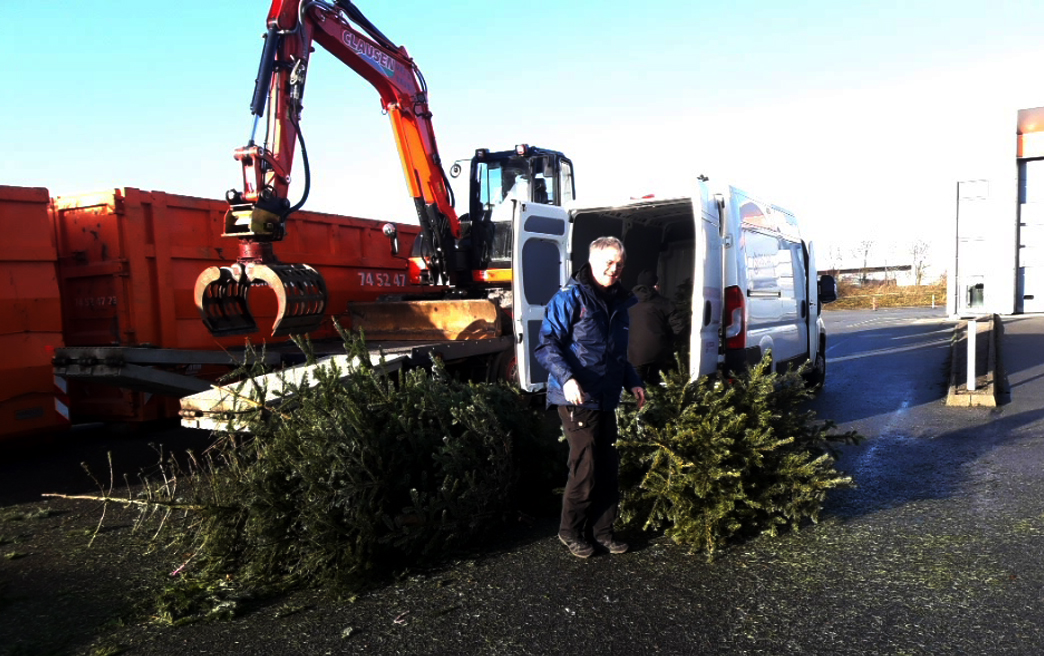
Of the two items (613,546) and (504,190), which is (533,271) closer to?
(613,546)

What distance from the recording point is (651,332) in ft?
21.3

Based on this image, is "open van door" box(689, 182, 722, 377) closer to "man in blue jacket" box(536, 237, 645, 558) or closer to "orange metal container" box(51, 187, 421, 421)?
"man in blue jacket" box(536, 237, 645, 558)

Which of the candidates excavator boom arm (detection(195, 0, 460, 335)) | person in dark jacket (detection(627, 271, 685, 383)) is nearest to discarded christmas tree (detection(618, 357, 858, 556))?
person in dark jacket (detection(627, 271, 685, 383))

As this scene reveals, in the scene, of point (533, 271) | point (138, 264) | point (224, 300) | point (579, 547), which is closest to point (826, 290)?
point (533, 271)

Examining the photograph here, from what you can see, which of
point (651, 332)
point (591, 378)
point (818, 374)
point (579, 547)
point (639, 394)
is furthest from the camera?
point (818, 374)

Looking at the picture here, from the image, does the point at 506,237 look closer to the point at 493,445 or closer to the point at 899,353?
the point at 493,445

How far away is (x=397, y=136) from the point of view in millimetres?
9664

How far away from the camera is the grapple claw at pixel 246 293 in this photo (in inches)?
266

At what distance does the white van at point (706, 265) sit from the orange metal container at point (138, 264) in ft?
10.9

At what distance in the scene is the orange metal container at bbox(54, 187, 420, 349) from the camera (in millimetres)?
7535

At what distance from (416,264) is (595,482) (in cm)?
631

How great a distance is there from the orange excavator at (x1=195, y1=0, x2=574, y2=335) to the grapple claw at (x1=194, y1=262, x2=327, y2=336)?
10 mm

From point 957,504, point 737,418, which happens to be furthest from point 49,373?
point 957,504

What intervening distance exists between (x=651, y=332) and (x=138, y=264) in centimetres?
498
